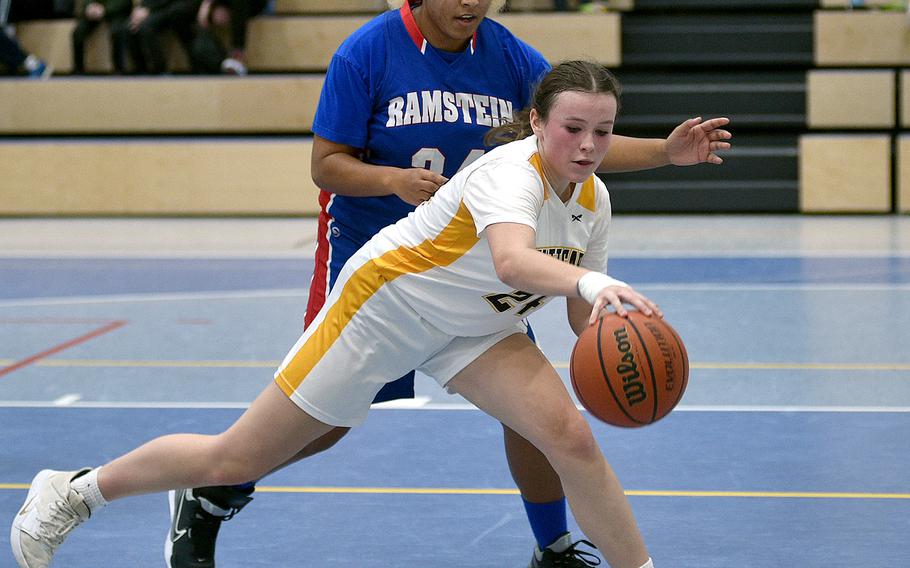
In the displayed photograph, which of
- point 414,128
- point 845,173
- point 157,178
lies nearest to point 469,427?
point 414,128

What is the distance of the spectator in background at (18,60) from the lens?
1269 centimetres

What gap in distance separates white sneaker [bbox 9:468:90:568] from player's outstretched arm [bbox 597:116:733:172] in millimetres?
1624

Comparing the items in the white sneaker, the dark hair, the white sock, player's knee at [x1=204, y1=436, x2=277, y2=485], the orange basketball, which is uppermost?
the dark hair

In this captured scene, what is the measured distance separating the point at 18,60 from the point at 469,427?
9246mm

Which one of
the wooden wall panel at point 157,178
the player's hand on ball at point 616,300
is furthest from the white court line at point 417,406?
the wooden wall panel at point 157,178

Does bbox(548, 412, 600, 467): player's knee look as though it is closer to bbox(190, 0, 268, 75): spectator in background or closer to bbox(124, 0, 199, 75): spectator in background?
bbox(190, 0, 268, 75): spectator in background

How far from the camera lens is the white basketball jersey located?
2.94 meters

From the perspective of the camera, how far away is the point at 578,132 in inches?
115

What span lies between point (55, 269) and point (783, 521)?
22.1 feet

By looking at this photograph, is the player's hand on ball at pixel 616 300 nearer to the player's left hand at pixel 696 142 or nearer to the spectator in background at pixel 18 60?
the player's left hand at pixel 696 142

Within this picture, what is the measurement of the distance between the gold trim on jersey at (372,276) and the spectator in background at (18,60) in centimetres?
1057

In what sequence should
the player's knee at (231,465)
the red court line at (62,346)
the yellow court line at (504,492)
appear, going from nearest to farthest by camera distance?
1. the player's knee at (231,465)
2. the yellow court line at (504,492)
3. the red court line at (62,346)

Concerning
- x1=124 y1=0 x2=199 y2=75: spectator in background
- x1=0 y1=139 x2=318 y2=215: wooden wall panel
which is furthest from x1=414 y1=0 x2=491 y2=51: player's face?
x1=124 y1=0 x2=199 y2=75: spectator in background

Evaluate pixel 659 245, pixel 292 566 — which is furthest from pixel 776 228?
pixel 292 566
